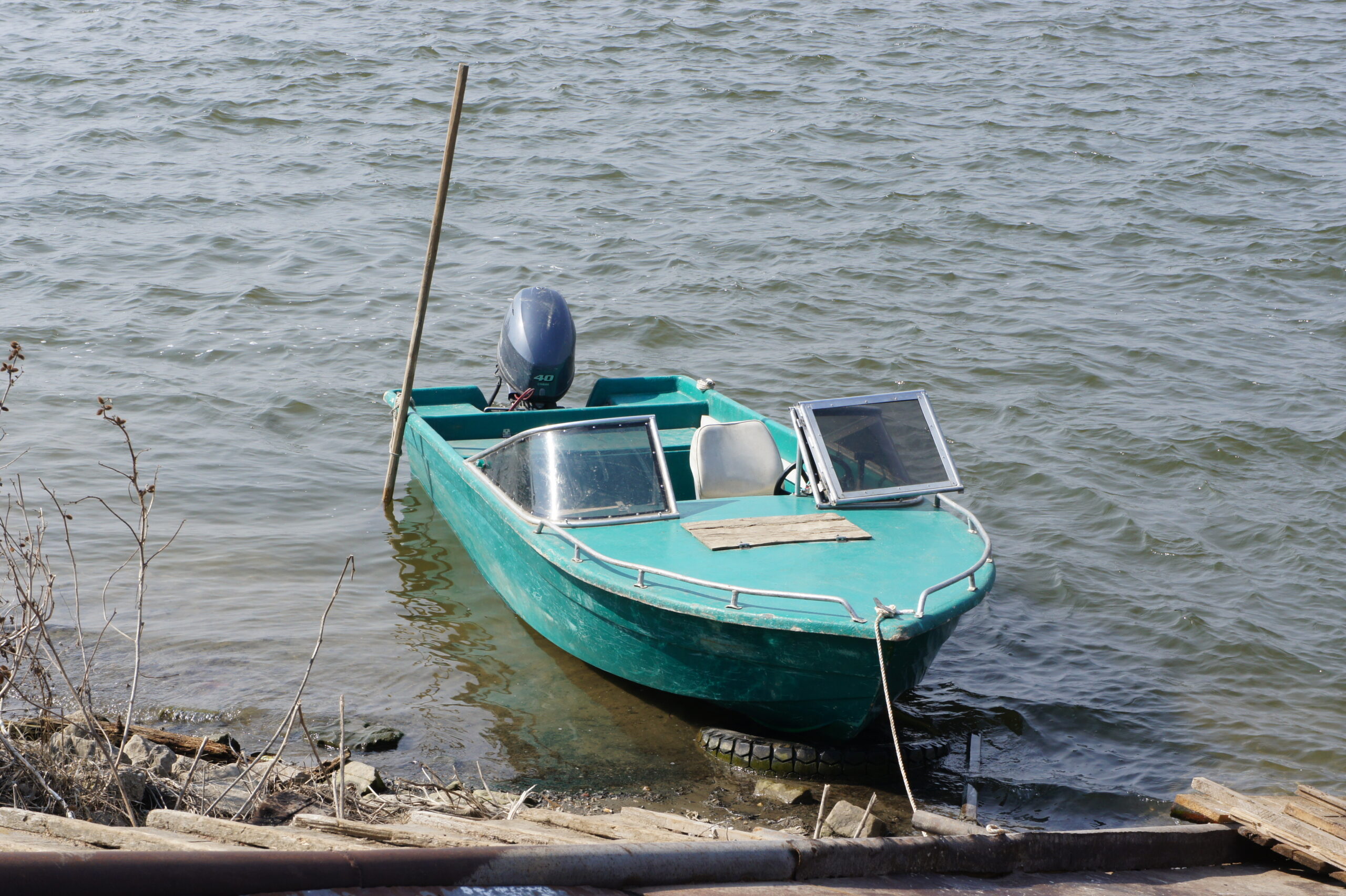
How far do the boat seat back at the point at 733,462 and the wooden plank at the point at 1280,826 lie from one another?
134 inches

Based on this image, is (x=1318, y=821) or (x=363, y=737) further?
(x=363, y=737)

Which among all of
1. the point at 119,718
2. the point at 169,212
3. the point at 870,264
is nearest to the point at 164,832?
the point at 119,718

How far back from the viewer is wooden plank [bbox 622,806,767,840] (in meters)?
4.27

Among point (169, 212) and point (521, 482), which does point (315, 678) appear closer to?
point (521, 482)

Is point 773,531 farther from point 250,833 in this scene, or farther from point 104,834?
point 104,834

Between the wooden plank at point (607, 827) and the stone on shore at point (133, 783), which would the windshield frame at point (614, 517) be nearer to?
the wooden plank at point (607, 827)

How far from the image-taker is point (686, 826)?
4594 millimetres

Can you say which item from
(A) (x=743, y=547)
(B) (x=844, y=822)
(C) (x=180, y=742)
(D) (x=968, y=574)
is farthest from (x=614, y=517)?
(C) (x=180, y=742)

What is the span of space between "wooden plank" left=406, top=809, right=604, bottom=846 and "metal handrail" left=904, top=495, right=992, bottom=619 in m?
2.24

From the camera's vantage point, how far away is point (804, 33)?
23891 mm

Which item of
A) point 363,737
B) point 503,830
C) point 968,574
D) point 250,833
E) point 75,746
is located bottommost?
point 363,737

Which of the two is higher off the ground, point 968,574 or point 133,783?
point 133,783

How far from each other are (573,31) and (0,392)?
14.9 meters

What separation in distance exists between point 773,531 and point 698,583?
0.99 metres
